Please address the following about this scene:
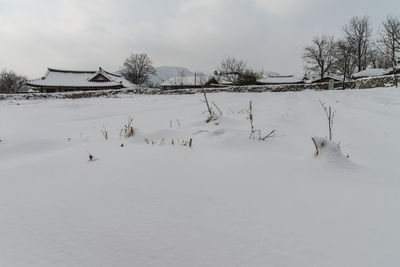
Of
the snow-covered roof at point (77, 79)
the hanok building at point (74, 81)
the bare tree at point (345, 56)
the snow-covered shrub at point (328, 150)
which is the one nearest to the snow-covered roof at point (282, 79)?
the bare tree at point (345, 56)

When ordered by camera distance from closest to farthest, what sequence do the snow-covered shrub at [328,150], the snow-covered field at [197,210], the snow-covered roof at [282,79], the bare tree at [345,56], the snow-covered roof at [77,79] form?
the snow-covered field at [197,210]
the snow-covered shrub at [328,150]
the bare tree at [345,56]
the snow-covered roof at [77,79]
the snow-covered roof at [282,79]

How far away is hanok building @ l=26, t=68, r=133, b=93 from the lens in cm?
2199

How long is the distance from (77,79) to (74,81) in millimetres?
689

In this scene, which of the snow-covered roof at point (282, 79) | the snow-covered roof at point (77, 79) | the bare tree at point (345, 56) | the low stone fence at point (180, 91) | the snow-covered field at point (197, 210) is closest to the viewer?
the snow-covered field at point (197, 210)

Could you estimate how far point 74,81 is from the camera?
23.8m

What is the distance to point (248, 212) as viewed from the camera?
36.8 inches

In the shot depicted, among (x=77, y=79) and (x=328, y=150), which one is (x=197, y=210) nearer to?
(x=328, y=150)

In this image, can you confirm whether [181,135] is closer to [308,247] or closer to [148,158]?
[148,158]

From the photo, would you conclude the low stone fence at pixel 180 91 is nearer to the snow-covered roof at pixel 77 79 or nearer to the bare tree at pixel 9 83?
the snow-covered roof at pixel 77 79

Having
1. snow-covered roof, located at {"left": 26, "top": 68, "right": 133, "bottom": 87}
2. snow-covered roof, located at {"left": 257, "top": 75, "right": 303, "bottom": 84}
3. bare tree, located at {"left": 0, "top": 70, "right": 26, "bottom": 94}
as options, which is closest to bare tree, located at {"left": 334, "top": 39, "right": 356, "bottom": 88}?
snow-covered roof, located at {"left": 257, "top": 75, "right": 303, "bottom": 84}

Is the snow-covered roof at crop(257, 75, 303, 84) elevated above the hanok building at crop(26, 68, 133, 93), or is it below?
above

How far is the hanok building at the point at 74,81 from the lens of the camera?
72.1 feet

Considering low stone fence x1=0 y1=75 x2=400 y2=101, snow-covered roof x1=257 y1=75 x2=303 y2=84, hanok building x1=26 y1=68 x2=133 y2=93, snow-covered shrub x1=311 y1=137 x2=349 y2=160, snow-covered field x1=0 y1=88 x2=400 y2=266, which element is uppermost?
snow-covered roof x1=257 y1=75 x2=303 y2=84

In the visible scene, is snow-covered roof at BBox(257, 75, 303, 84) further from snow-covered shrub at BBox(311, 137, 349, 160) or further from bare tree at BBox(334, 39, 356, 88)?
snow-covered shrub at BBox(311, 137, 349, 160)
